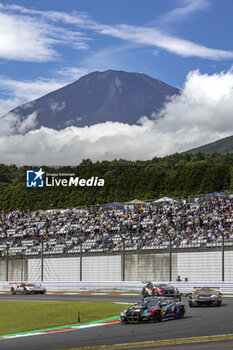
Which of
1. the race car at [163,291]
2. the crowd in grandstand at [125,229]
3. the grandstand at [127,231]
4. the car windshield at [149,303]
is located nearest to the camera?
the car windshield at [149,303]

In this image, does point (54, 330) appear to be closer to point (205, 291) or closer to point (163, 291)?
point (205, 291)

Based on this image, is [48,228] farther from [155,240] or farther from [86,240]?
[155,240]

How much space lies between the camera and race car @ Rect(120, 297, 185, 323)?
22.8 m

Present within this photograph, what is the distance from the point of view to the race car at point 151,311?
2280 cm

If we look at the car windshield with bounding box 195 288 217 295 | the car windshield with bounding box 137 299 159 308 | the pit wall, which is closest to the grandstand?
the pit wall

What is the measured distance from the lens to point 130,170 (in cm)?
10181

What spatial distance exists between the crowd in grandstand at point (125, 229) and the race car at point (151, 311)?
55.3 ft

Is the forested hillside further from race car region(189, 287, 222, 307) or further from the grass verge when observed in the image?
the grass verge

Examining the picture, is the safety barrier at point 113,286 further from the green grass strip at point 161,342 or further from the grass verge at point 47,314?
the green grass strip at point 161,342

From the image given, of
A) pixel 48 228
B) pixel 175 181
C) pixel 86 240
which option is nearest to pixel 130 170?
pixel 175 181

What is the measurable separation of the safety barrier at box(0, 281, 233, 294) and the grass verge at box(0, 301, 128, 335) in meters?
8.29

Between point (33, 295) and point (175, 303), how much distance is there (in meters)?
19.5

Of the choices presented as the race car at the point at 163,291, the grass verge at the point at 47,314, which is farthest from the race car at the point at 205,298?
the grass verge at the point at 47,314

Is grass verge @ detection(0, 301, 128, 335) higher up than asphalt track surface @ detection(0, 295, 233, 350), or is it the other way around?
asphalt track surface @ detection(0, 295, 233, 350)
